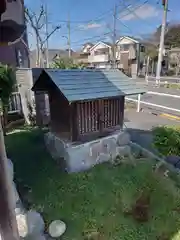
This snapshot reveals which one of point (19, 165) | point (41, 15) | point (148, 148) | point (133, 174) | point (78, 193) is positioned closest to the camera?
point (78, 193)

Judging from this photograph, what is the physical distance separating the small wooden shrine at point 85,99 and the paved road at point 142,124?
1.80m

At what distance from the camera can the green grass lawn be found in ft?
12.3

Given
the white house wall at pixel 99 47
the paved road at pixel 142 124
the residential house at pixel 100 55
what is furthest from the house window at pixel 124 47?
the paved road at pixel 142 124

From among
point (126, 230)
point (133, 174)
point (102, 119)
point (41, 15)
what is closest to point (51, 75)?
point (102, 119)

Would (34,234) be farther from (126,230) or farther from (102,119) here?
(102,119)

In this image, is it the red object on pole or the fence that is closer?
the red object on pole

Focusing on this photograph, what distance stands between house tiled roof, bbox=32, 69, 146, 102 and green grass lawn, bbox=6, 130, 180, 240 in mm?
1964

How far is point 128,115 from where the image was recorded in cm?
1020

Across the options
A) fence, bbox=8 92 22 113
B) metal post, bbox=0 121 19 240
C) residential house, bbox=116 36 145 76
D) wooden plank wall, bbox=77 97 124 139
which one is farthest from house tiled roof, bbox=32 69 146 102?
residential house, bbox=116 36 145 76

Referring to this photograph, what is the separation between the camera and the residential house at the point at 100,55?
116 ft

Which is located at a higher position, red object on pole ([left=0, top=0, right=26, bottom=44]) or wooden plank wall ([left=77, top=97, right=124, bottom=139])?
red object on pole ([left=0, top=0, right=26, bottom=44])

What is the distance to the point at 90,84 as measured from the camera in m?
4.82

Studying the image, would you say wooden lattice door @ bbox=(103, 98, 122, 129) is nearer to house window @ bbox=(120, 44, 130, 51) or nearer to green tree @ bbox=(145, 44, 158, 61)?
green tree @ bbox=(145, 44, 158, 61)

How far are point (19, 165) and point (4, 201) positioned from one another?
3290mm
